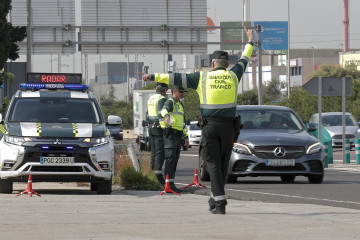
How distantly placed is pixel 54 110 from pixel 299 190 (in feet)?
14.6

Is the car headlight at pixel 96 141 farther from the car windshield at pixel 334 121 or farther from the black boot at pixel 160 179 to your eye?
the car windshield at pixel 334 121

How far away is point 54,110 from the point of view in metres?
18.4

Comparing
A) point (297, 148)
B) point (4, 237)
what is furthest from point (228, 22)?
point (4, 237)

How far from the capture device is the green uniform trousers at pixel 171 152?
58.6ft

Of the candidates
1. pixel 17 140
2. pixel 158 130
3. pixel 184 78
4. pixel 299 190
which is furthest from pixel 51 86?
pixel 184 78

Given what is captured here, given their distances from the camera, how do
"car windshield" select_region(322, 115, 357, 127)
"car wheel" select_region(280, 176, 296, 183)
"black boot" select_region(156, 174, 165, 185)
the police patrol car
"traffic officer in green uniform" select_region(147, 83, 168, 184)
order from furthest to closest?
"car windshield" select_region(322, 115, 357, 127)
"car wheel" select_region(280, 176, 296, 183)
"traffic officer in green uniform" select_region(147, 83, 168, 184)
"black boot" select_region(156, 174, 165, 185)
the police patrol car

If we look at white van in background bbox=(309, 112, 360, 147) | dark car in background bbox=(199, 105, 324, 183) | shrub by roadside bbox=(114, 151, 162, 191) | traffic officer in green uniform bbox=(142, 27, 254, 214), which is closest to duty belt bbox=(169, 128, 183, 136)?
shrub by roadside bbox=(114, 151, 162, 191)

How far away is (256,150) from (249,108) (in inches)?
72.0

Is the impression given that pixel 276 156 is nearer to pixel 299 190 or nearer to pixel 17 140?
pixel 299 190

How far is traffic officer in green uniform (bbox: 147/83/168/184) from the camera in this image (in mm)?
19373

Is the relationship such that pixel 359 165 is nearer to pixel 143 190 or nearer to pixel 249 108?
pixel 249 108

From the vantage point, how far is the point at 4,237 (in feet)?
34.0

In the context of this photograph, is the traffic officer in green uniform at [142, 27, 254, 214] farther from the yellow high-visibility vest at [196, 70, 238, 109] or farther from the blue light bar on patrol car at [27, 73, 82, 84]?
the blue light bar on patrol car at [27, 73, 82, 84]

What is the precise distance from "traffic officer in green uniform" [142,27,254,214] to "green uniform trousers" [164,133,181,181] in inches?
164
